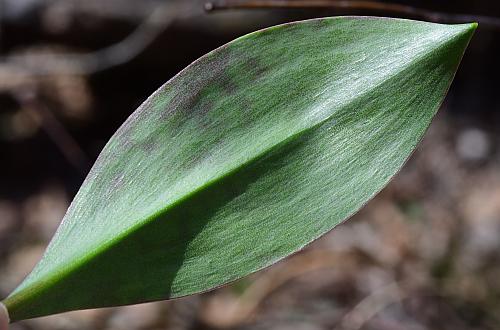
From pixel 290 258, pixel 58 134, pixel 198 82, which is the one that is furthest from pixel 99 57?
pixel 198 82

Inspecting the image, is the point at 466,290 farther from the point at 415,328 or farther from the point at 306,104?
the point at 306,104

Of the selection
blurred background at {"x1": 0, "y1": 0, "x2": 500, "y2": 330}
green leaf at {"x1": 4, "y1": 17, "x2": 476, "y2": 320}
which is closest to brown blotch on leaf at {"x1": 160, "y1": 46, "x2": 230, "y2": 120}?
green leaf at {"x1": 4, "y1": 17, "x2": 476, "y2": 320}

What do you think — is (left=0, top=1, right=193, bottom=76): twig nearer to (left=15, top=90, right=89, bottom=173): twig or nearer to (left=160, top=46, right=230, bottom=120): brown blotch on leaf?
(left=15, top=90, right=89, bottom=173): twig

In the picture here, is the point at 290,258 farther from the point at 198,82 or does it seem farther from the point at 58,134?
the point at 198,82

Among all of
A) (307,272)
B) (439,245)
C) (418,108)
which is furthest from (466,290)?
(418,108)

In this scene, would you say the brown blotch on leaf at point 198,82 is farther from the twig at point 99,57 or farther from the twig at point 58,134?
the twig at point 99,57
